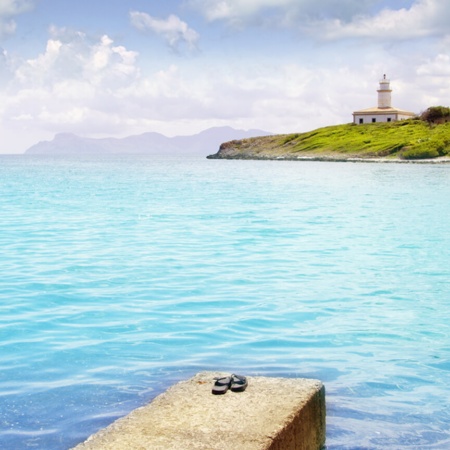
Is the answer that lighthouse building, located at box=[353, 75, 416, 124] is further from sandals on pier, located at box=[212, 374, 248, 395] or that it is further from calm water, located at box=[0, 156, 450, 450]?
sandals on pier, located at box=[212, 374, 248, 395]

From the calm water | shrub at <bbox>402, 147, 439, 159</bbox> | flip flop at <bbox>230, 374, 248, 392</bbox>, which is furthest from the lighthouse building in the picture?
flip flop at <bbox>230, 374, 248, 392</bbox>

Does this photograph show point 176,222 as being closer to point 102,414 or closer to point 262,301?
point 262,301

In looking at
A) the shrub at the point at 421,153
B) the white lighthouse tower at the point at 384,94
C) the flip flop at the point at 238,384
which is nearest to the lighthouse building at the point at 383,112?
the white lighthouse tower at the point at 384,94

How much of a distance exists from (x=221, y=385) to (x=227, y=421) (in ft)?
2.44

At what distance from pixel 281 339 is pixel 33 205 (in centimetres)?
3261

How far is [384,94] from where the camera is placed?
15925cm

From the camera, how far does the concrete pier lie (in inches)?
210

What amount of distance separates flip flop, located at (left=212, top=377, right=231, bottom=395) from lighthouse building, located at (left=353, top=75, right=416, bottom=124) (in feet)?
506

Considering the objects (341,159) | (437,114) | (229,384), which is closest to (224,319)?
(229,384)

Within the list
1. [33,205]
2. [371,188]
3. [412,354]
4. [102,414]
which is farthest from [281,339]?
[371,188]

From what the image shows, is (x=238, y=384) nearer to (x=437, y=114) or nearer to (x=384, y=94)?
(x=437, y=114)

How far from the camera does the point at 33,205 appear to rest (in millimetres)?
41969

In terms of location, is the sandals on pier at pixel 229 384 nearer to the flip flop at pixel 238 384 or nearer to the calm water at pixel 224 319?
the flip flop at pixel 238 384

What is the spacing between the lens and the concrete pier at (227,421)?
5336mm
